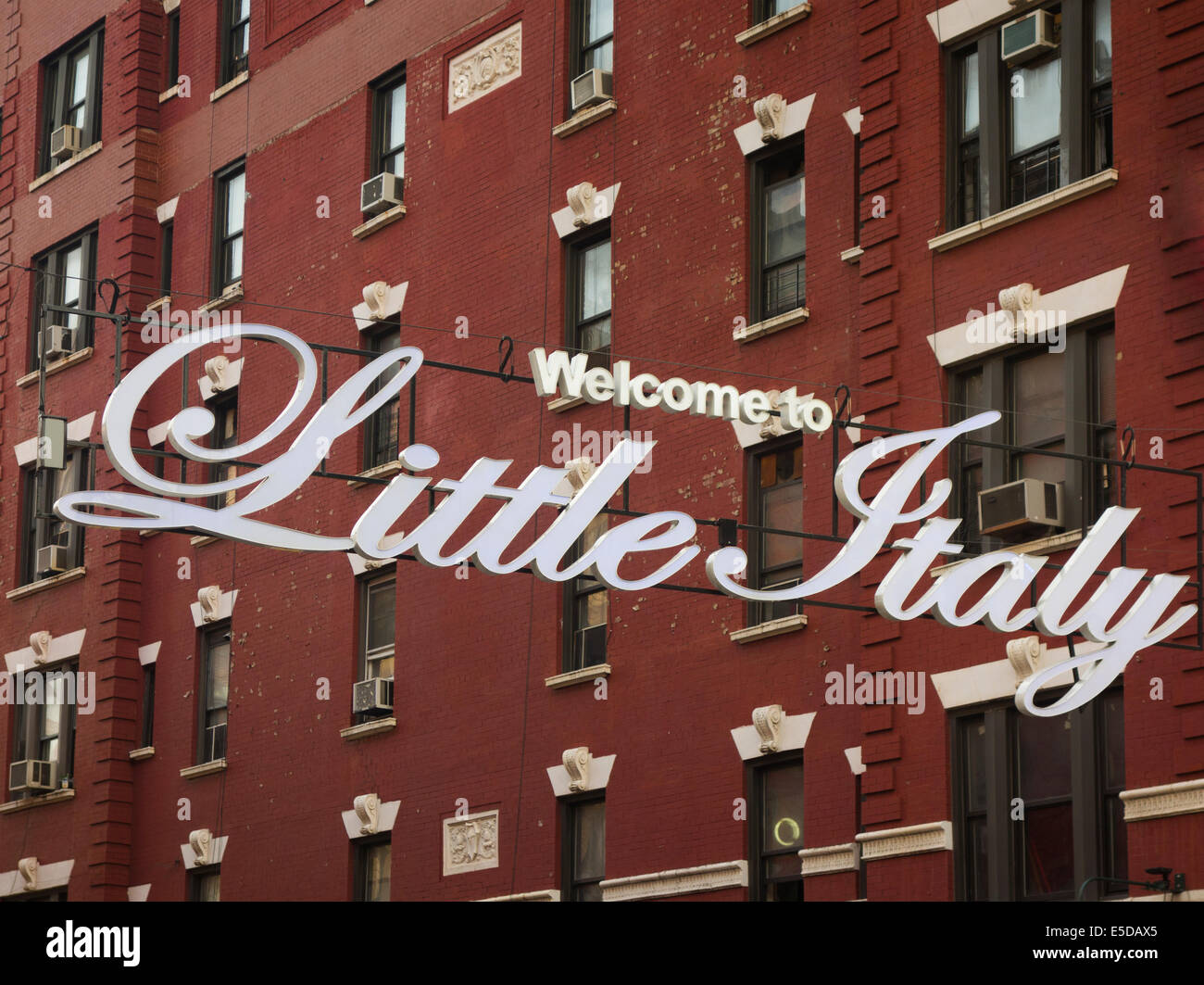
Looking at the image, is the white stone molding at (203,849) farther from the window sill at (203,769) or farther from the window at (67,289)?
the window at (67,289)

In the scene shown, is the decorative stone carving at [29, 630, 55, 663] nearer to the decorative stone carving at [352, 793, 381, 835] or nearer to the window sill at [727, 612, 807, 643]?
the decorative stone carving at [352, 793, 381, 835]

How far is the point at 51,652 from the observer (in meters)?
38.1

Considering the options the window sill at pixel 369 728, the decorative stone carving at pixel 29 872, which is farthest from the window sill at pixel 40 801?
the window sill at pixel 369 728

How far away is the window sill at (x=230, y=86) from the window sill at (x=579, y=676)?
13.1 m

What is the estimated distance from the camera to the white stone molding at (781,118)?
2723cm

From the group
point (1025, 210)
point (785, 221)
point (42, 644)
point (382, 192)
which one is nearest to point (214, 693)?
point (42, 644)

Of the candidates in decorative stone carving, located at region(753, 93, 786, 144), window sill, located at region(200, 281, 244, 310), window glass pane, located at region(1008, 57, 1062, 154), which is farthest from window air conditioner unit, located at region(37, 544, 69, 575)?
window glass pane, located at region(1008, 57, 1062, 154)

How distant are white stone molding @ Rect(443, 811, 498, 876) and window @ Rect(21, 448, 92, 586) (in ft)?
35.1

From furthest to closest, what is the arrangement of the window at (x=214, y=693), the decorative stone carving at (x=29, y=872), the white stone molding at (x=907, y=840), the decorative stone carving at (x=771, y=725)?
the decorative stone carving at (x=29, y=872) → the window at (x=214, y=693) → the decorative stone carving at (x=771, y=725) → the white stone molding at (x=907, y=840)

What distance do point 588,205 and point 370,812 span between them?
8651 mm

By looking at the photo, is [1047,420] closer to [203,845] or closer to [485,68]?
[485,68]

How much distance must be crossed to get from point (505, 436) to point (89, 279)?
12010 millimetres

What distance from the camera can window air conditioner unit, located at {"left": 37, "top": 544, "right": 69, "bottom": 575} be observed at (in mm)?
37844

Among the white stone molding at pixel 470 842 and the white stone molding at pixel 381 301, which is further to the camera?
the white stone molding at pixel 381 301
